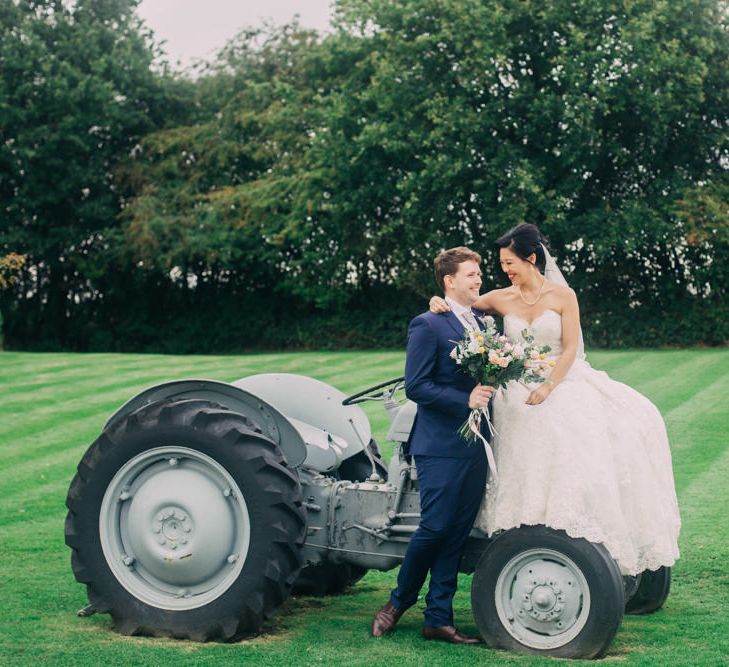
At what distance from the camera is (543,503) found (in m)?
5.27

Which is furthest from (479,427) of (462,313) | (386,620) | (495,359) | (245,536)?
(245,536)

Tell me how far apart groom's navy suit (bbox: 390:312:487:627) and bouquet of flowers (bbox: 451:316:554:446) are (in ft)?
0.42

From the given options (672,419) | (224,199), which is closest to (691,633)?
(672,419)

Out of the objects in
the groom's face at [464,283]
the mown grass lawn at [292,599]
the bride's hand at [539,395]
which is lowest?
the mown grass lawn at [292,599]

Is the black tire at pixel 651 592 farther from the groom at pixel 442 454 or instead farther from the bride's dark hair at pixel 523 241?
the bride's dark hair at pixel 523 241

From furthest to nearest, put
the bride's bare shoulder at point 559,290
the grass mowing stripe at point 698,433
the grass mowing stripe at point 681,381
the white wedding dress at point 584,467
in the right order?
1. the grass mowing stripe at point 681,381
2. the grass mowing stripe at point 698,433
3. the bride's bare shoulder at point 559,290
4. the white wedding dress at point 584,467

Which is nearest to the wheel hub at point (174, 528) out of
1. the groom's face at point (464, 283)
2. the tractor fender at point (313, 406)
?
the tractor fender at point (313, 406)

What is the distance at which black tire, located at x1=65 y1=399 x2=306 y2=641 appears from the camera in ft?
17.9

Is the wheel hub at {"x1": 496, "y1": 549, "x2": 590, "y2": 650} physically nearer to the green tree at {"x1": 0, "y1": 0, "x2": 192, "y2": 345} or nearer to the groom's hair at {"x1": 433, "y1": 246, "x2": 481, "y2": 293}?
the groom's hair at {"x1": 433, "y1": 246, "x2": 481, "y2": 293}

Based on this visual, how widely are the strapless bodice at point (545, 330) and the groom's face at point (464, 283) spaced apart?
0.76ft

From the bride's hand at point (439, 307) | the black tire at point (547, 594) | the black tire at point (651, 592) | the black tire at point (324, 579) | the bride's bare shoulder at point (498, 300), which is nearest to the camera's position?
the black tire at point (547, 594)

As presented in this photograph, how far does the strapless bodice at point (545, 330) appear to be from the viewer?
18.4 ft

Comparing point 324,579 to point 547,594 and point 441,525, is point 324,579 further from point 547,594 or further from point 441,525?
point 547,594

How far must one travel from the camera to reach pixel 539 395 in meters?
5.43
